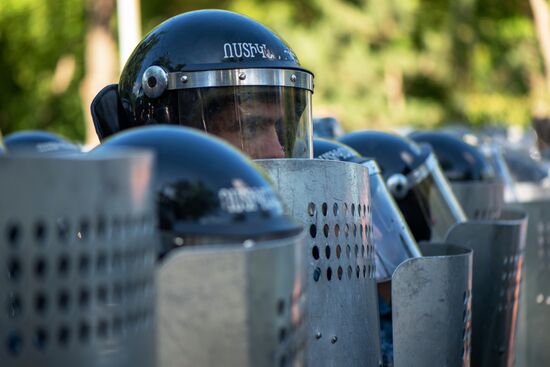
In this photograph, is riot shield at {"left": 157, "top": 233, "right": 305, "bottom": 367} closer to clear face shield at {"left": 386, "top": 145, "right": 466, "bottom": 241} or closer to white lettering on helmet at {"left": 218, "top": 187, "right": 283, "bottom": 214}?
white lettering on helmet at {"left": 218, "top": 187, "right": 283, "bottom": 214}

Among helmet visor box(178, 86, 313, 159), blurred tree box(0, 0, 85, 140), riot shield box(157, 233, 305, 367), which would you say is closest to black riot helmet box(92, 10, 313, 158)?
helmet visor box(178, 86, 313, 159)

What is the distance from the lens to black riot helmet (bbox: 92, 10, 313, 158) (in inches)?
167

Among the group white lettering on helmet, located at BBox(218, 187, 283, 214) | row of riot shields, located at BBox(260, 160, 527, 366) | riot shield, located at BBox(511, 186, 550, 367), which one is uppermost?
white lettering on helmet, located at BBox(218, 187, 283, 214)

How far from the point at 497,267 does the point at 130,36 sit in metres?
15.2

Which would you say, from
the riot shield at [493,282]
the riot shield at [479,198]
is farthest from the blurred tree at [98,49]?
the riot shield at [493,282]

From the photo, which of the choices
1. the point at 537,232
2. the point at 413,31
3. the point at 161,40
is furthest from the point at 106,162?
the point at 413,31

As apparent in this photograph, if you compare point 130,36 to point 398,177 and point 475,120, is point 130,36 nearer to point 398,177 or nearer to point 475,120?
point 398,177

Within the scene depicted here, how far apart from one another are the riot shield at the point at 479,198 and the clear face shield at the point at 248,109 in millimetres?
2927

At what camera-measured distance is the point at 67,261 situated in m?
2.24

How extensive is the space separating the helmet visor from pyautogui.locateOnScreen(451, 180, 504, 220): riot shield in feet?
9.57

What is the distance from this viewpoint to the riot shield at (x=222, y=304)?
248 cm

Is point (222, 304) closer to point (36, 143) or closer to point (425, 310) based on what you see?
point (425, 310)

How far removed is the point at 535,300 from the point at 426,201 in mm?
1100

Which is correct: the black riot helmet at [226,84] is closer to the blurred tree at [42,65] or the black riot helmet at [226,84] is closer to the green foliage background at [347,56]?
the green foliage background at [347,56]
